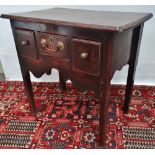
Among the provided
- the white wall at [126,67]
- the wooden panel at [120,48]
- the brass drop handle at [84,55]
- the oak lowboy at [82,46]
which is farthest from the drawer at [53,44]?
the white wall at [126,67]

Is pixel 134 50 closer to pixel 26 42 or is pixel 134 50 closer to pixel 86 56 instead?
pixel 86 56

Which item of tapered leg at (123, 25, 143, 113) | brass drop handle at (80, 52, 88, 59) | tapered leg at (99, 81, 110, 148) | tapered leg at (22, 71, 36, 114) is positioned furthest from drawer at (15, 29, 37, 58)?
tapered leg at (123, 25, 143, 113)

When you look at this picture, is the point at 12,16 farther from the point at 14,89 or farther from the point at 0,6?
the point at 14,89

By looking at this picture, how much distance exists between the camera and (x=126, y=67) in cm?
165

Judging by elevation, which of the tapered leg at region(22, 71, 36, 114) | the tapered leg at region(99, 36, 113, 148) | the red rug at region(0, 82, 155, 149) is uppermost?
the tapered leg at region(99, 36, 113, 148)

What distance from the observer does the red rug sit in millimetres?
1164

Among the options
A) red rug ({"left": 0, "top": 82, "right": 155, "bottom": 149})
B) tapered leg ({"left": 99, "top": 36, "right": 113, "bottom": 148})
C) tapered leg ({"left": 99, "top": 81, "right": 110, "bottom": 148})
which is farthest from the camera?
red rug ({"left": 0, "top": 82, "right": 155, "bottom": 149})

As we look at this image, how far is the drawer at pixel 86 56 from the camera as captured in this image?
82 cm

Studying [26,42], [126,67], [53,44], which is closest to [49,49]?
[53,44]

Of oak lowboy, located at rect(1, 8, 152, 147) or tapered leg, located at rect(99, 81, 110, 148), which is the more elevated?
oak lowboy, located at rect(1, 8, 152, 147)

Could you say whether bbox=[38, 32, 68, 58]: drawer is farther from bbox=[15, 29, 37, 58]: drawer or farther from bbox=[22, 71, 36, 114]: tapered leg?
bbox=[22, 71, 36, 114]: tapered leg

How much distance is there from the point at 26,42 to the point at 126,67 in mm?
944

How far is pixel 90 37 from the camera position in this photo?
807 millimetres

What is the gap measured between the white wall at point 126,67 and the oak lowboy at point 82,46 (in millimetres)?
483
